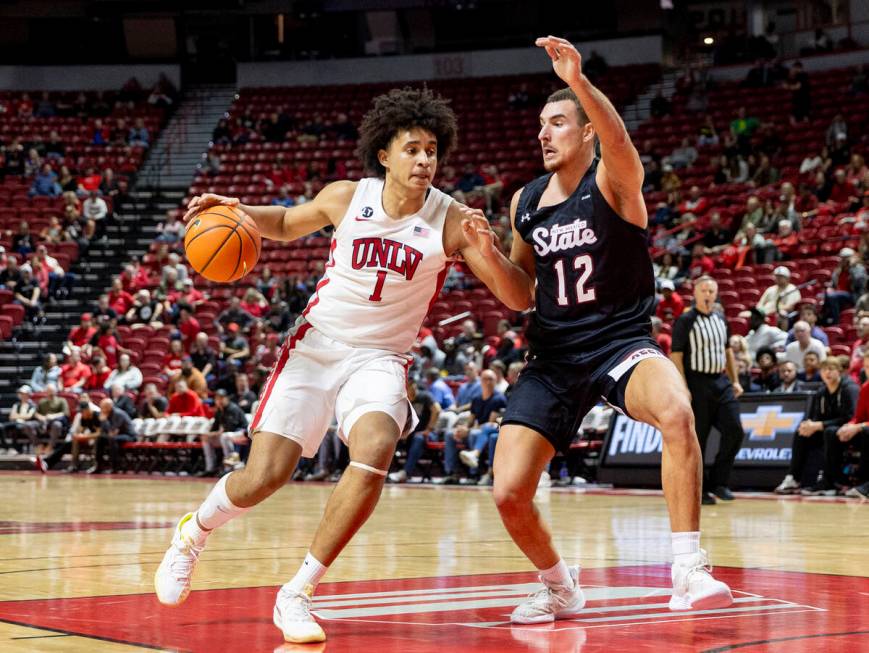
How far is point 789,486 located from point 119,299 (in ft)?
44.2

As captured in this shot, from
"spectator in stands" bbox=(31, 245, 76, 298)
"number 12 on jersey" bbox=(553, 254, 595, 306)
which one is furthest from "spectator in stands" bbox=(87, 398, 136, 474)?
→ "number 12 on jersey" bbox=(553, 254, 595, 306)

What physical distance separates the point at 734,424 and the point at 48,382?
508 inches

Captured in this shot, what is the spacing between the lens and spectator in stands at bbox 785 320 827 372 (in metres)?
12.4

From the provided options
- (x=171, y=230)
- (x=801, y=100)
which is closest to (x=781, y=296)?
(x=801, y=100)

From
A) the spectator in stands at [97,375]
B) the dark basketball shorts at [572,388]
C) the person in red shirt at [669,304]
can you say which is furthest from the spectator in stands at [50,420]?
the dark basketball shorts at [572,388]

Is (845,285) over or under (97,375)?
over

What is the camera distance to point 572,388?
14.7 ft

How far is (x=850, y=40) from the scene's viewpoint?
23.9 m

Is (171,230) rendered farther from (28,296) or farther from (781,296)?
(781,296)

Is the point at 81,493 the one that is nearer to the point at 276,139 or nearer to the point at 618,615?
the point at 618,615

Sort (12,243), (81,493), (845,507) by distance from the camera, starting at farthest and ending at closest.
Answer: (12,243), (81,493), (845,507)

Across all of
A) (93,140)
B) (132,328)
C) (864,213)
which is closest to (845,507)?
(864,213)

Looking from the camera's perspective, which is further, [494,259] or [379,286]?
[379,286]

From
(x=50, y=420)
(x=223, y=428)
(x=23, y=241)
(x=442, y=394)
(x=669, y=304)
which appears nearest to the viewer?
(x=442, y=394)
